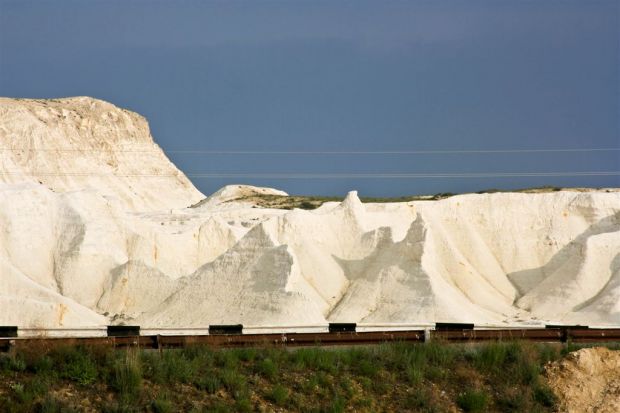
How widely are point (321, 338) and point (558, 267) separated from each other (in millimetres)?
33932

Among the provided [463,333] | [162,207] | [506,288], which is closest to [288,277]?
[506,288]

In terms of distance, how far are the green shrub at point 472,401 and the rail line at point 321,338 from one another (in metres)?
2.59

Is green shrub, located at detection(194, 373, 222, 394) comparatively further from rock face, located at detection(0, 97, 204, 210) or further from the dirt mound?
rock face, located at detection(0, 97, 204, 210)

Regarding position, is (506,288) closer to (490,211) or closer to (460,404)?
(490,211)

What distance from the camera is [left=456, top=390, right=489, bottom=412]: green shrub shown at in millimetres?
22672

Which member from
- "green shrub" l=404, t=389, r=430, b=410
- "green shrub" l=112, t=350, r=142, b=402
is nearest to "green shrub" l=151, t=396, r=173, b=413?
"green shrub" l=112, t=350, r=142, b=402

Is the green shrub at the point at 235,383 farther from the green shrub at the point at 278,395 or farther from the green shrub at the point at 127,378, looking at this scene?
the green shrub at the point at 127,378

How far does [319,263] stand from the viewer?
5375 cm

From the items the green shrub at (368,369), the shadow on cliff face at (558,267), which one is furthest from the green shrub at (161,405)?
the shadow on cliff face at (558,267)

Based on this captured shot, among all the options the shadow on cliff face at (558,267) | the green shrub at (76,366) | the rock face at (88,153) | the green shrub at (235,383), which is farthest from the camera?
the rock face at (88,153)

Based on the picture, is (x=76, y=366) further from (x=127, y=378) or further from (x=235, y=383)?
(x=235, y=383)

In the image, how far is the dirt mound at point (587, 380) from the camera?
2314 centimetres

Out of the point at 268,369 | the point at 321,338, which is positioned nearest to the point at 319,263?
the point at 321,338

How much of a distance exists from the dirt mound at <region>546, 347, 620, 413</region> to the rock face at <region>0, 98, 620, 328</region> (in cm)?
2026
